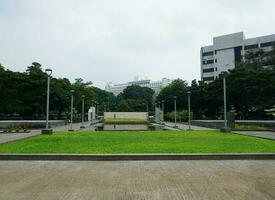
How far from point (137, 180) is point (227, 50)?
91.9m

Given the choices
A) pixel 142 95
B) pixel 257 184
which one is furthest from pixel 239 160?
pixel 142 95

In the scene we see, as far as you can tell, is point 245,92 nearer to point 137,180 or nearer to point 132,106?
point 137,180

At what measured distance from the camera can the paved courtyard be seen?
755cm

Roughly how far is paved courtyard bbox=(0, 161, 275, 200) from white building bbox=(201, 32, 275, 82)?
261 feet

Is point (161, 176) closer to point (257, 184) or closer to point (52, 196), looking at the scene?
point (257, 184)

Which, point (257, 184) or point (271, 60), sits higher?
point (271, 60)

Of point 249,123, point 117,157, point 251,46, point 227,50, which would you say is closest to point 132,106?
point 227,50

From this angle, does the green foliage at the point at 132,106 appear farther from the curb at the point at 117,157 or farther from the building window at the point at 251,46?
the curb at the point at 117,157

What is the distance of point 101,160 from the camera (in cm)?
1284

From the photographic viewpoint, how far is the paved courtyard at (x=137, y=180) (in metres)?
7.55

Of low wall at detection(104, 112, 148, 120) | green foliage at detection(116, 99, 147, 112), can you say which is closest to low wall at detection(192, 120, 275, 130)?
low wall at detection(104, 112, 148, 120)

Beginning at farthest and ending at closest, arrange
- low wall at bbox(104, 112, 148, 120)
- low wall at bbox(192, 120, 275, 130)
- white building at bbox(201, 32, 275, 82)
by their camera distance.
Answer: white building at bbox(201, 32, 275, 82), low wall at bbox(104, 112, 148, 120), low wall at bbox(192, 120, 275, 130)

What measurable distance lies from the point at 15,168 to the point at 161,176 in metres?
4.63

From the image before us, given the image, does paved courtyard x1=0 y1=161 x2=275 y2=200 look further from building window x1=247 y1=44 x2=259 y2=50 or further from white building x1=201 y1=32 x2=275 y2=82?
Answer: building window x1=247 y1=44 x2=259 y2=50
